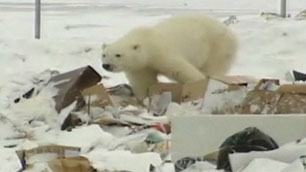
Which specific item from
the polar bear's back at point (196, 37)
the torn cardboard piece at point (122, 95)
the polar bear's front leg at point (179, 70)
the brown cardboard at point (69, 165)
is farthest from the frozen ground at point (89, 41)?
the polar bear's front leg at point (179, 70)

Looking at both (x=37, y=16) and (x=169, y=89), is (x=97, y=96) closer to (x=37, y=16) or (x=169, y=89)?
(x=169, y=89)

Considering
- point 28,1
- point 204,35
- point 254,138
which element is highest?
point 254,138

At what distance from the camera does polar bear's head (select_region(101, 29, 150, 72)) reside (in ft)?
15.0

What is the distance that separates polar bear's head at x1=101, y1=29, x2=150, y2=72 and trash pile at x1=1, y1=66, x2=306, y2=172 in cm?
15

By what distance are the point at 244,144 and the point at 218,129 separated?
0.20m

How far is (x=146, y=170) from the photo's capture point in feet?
9.64

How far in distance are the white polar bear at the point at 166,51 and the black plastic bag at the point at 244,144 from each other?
184 cm

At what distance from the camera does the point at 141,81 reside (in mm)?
4691

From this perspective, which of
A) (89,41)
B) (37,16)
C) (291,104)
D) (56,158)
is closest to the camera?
(56,158)

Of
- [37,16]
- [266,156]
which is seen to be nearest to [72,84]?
[266,156]

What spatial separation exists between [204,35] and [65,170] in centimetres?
223

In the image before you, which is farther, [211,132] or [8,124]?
[8,124]

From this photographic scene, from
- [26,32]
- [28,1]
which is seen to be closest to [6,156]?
[26,32]

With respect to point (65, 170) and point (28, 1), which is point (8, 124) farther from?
point (28, 1)
